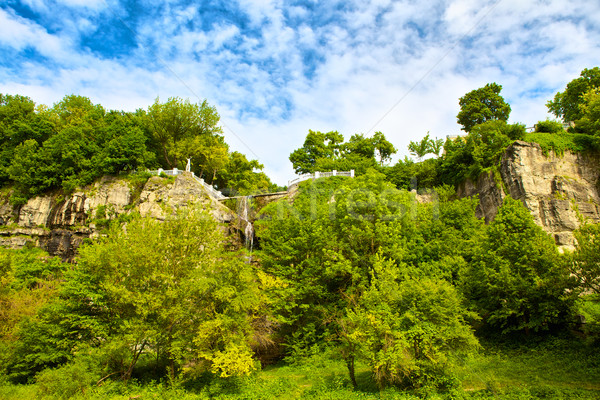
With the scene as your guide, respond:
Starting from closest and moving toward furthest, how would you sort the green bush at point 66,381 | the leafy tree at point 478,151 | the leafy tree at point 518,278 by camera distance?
the green bush at point 66,381 < the leafy tree at point 518,278 < the leafy tree at point 478,151

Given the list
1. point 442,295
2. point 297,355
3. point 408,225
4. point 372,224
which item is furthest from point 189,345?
point 408,225

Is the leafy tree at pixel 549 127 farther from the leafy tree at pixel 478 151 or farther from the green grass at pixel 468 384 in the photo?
the green grass at pixel 468 384

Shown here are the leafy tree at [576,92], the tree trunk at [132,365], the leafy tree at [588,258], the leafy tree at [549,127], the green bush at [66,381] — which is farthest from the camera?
the leafy tree at [576,92]

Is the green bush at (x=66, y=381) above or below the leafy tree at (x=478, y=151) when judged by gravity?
below

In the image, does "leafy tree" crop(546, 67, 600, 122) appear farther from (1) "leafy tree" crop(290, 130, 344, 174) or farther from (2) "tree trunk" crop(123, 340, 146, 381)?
(2) "tree trunk" crop(123, 340, 146, 381)

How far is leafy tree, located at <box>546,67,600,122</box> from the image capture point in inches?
1523

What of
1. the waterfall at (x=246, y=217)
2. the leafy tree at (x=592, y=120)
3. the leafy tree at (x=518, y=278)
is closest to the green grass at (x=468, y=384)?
the leafy tree at (x=518, y=278)

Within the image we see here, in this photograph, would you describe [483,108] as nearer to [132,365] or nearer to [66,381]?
[132,365]

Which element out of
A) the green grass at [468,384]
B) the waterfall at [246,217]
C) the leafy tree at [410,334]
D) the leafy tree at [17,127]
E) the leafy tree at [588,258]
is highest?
the leafy tree at [17,127]

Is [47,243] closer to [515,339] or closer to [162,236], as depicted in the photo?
[162,236]

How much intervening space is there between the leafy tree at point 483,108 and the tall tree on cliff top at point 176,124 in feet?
99.6

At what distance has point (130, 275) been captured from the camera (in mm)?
16625

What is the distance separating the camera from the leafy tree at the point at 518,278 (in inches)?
667

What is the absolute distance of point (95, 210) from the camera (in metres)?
34.0
